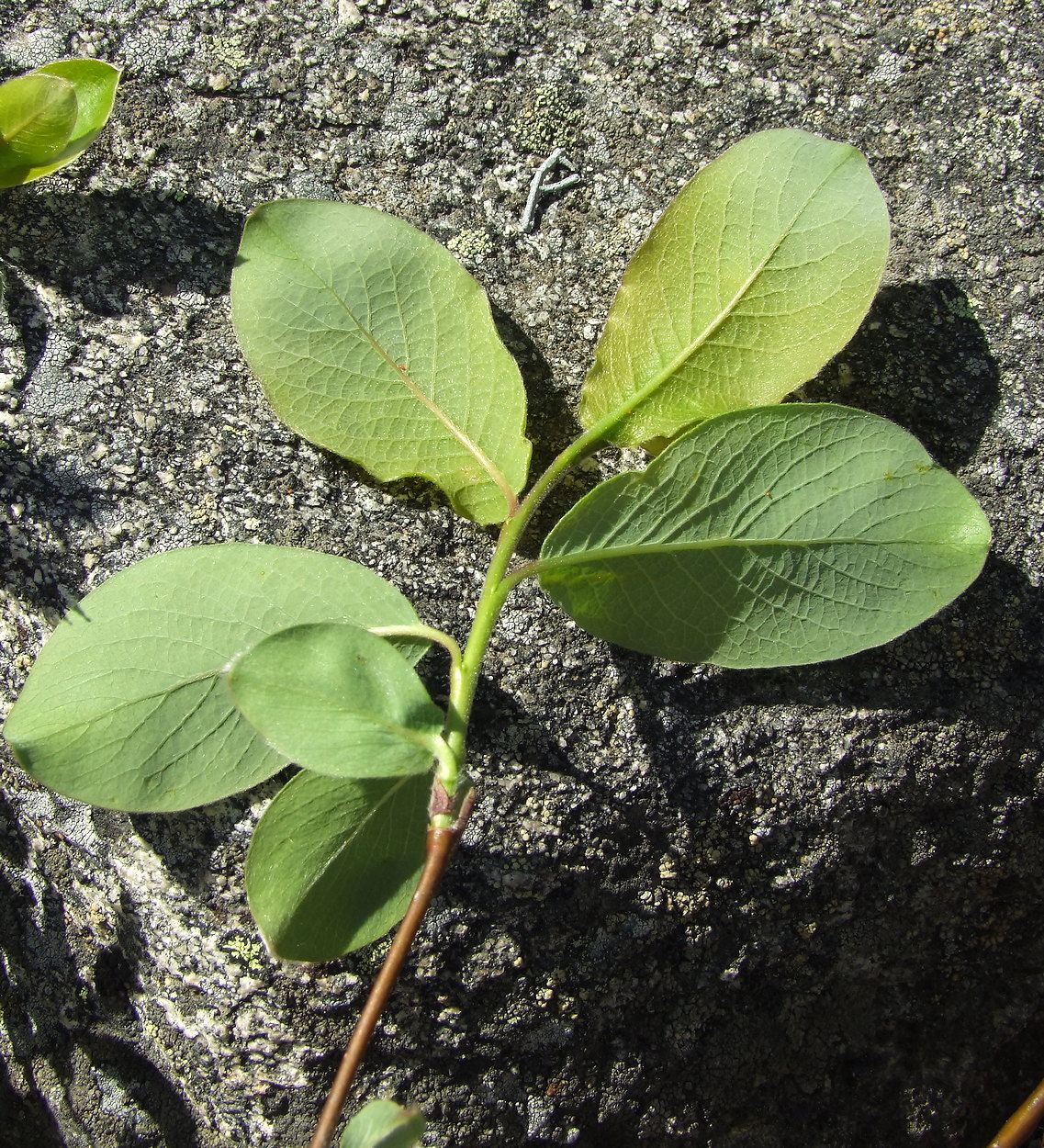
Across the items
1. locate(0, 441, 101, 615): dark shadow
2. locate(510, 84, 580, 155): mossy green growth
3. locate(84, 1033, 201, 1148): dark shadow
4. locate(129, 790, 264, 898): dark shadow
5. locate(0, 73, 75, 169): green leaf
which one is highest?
locate(510, 84, 580, 155): mossy green growth

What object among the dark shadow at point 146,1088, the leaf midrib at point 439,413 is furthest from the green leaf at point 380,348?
the dark shadow at point 146,1088

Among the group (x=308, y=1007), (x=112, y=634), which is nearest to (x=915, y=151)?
(x=112, y=634)

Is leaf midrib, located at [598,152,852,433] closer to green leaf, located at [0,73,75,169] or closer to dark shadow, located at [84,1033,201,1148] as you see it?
green leaf, located at [0,73,75,169]

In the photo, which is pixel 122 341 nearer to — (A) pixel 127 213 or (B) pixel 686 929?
(A) pixel 127 213

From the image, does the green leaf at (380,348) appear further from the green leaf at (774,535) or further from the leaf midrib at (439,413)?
the green leaf at (774,535)

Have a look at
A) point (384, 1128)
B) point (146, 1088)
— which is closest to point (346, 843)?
point (384, 1128)

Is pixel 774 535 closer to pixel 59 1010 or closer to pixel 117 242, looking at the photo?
pixel 117 242

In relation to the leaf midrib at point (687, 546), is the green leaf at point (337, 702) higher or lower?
lower

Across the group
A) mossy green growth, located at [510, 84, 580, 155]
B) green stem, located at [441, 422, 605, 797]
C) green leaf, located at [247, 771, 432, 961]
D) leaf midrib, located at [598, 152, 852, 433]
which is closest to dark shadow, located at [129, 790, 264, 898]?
green leaf, located at [247, 771, 432, 961]
